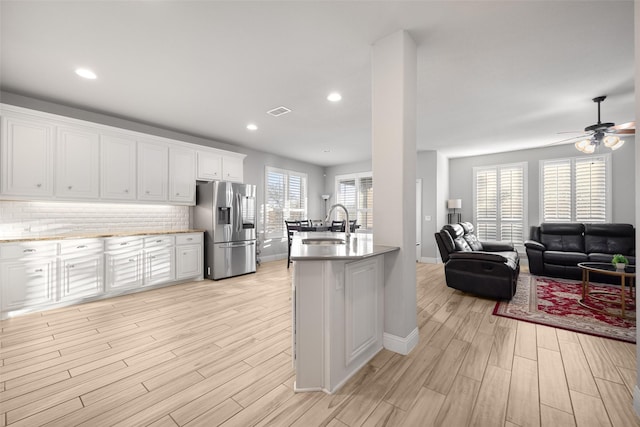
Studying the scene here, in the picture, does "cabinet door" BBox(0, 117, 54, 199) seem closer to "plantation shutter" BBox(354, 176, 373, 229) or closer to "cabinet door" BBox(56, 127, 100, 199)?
"cabinet door" BBox(56, 127, 100, 199)

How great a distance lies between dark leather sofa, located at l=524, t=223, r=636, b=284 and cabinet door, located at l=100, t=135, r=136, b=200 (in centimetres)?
732

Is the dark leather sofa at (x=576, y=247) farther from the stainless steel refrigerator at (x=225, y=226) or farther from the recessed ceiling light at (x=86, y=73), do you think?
the recessed ceiling light at (x=86, y=73)

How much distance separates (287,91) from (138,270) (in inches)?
138

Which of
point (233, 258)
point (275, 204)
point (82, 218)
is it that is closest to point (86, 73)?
point (82, 218)

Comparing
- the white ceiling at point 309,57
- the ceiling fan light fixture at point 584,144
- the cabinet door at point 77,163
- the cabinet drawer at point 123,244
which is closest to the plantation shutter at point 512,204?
the white ceiling at point 309,57

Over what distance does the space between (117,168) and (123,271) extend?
160cm

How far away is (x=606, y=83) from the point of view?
10.1ft

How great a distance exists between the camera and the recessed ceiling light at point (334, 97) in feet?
11.2

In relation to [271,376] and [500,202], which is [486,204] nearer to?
[500,202]

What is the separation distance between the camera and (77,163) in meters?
3.68

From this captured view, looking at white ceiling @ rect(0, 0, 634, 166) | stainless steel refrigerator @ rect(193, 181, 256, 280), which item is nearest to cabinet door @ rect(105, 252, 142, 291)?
stainless steel refrigerator @ rect(193, 181, 256, 280)

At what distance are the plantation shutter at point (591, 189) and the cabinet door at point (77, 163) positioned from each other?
919cm

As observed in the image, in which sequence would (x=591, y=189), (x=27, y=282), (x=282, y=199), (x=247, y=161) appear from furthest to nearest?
(x=282, y=199) → (x=247, y=161) → (x=591, y=189) → (x=27, y=282)

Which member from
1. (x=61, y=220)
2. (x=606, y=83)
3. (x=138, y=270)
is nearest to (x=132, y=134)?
(x=61, y=220)
